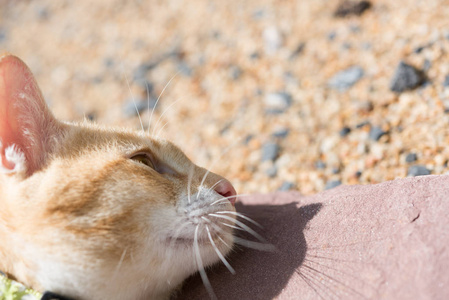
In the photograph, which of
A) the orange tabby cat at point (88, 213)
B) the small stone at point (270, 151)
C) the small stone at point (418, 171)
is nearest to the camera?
the orange tabby cat at point (88, 213)

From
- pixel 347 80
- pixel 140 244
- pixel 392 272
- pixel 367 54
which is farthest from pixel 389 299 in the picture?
pixel 367 54

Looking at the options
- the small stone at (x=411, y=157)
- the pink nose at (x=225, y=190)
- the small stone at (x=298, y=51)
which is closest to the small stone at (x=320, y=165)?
the small stone at (x=411, y=157)

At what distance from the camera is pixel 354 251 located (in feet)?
5.26

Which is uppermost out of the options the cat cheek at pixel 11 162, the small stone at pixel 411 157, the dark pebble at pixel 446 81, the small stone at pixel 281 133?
the cat cheek at pixel 11 162

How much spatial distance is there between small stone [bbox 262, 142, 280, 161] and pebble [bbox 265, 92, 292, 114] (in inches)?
16.2

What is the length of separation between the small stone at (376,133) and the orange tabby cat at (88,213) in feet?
4.65

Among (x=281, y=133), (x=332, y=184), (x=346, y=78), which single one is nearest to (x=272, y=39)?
(x=346, y=78)

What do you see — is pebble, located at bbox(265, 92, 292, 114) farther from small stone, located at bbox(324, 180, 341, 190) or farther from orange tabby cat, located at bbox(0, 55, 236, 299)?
orange tabby cat, located at bbox(0, 55, 236, 299)

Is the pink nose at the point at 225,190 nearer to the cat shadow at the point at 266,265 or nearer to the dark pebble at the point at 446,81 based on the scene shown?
the cat shadow at the point at 266,265

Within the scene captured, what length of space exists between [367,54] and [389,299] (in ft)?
8.53

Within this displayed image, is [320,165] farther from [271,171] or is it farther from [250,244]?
[250,244]

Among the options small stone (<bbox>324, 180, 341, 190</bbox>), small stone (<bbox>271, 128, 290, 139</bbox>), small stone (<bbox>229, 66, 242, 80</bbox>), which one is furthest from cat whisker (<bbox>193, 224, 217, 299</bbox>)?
small stone (<bbox>229, 66, 242, 80</bbox>)

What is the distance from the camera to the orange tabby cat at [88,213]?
1558mm

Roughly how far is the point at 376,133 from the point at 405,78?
0.51 meters
